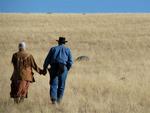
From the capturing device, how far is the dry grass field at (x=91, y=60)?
11.5 meters

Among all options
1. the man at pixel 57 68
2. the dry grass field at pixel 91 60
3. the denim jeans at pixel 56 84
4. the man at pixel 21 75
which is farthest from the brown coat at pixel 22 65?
the dry grass field at pixel 91 60

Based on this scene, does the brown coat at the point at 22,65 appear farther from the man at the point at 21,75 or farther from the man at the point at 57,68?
the man at the point at 57,68

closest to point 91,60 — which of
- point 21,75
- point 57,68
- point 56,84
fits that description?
point 56,84

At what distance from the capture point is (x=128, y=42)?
117 ft

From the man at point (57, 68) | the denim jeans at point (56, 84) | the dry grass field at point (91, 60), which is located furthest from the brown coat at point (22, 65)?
the dry grass field at point (91, 60)

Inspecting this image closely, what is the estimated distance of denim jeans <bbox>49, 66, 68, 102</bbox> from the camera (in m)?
11.5

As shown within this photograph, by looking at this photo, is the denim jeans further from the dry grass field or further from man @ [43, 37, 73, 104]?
the dry grass field

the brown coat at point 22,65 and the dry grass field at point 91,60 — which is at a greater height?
the brown coat at point 22,65

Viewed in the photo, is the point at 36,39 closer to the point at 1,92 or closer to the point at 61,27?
the point at 61,27

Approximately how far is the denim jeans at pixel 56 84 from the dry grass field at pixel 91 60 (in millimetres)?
195

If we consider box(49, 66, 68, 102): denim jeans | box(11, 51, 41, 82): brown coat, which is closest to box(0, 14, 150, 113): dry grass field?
box(49, 66, 68, 102): denim jeans

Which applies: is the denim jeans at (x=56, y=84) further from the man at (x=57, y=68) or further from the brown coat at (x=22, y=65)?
the brown coat at (x=22, y=65)

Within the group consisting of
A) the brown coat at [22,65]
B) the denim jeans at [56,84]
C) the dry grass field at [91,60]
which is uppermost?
the brown coat at [22,65]

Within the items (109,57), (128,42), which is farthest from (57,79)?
(128,42)
